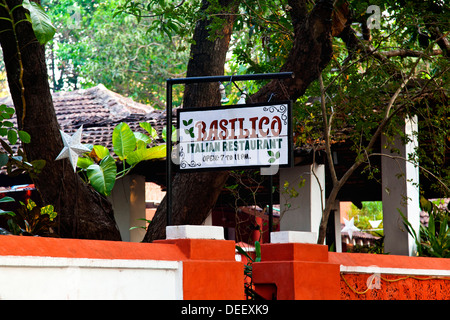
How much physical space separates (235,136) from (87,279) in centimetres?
172

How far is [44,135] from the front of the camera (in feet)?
20.5

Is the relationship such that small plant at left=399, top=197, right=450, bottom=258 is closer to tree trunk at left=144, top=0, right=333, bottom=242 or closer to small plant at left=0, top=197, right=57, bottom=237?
tree trunk at left=144, top=0, right=333, bottom=242

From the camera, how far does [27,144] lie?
20.5ft

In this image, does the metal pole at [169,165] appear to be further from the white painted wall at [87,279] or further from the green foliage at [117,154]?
the green foliage at [117,154]

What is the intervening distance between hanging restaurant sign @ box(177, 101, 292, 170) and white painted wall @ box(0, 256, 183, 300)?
108cm

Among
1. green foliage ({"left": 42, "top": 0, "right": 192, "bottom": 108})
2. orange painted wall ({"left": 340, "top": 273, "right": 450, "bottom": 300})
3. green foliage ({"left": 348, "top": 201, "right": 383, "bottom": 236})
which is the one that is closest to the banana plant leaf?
orange painted wall ({"left": 340, "top": 273, "right": 450, "bottom": 300})

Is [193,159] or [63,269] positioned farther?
[193,159]

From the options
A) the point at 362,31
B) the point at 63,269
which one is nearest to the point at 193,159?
the point at 63,269

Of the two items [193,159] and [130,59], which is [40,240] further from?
[130,59]

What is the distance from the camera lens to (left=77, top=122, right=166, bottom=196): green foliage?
24.6 ft

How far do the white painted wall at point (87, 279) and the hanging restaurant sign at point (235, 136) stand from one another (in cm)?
108

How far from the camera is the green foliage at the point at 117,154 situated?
7496mm
